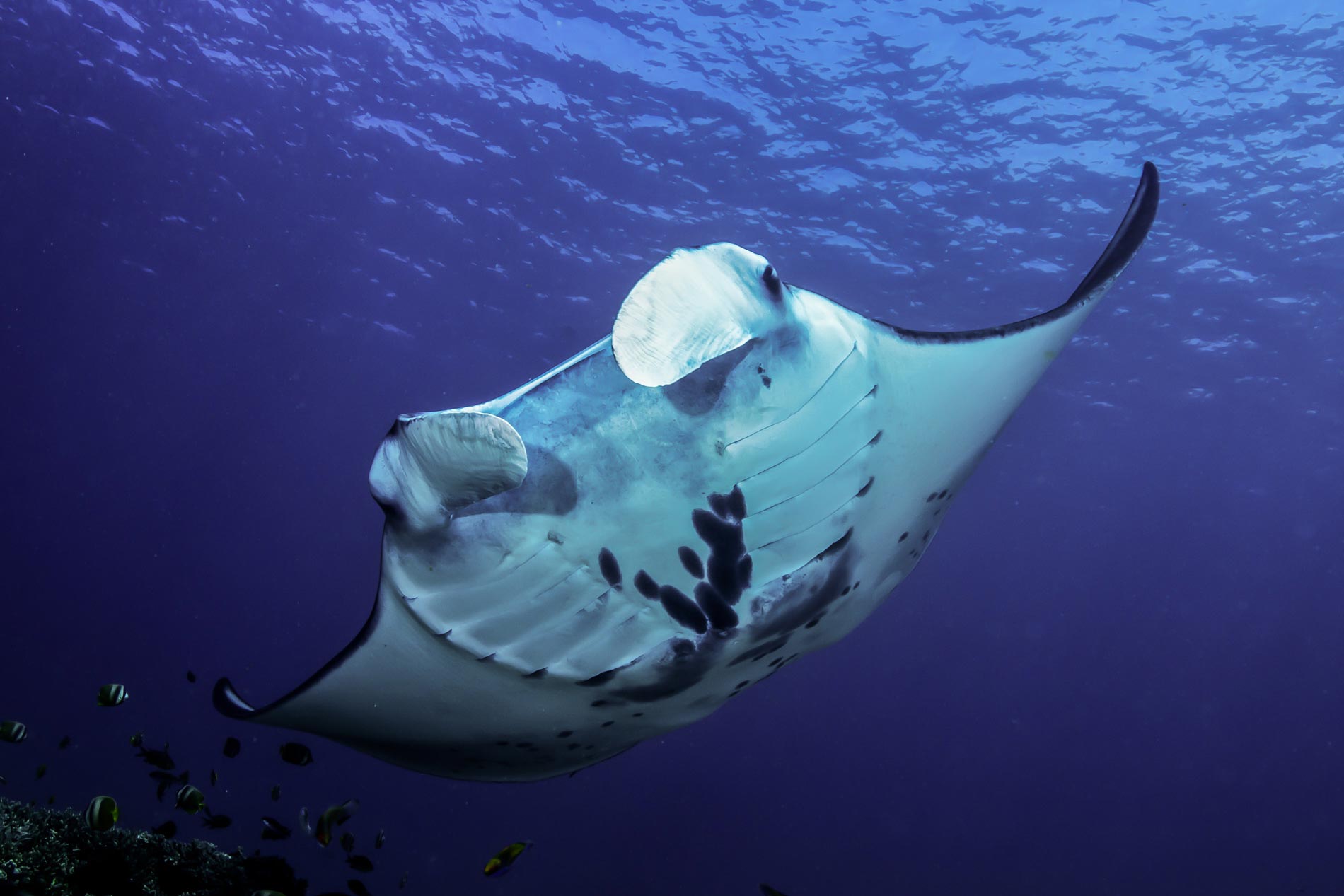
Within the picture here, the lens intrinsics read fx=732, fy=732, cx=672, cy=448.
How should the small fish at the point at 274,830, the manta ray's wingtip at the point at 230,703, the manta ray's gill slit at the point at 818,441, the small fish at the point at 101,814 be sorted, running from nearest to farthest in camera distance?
the manta ray's gill slit at the point at 818,441, the manta ray's wingtip at the point at 230,703, the small fish at the point at 101,814, the small fish at the point at 274,830

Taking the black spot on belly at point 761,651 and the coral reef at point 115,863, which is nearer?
the black spot on belly at point 761,651

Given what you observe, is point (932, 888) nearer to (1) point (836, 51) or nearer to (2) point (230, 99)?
(1) point (836, 51)

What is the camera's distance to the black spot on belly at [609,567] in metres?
1.76

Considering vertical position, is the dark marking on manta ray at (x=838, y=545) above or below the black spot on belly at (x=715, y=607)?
above

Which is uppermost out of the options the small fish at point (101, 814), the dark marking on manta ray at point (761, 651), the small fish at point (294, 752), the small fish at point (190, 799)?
the dark marking on manta ray at point (761, 651)

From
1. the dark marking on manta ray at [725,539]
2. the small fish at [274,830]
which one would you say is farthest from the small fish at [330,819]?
the dark marking on manta ray at [725,539]

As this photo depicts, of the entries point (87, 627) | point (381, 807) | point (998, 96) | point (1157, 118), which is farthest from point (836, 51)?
point (87, 627)

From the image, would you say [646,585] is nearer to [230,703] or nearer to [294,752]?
[230,703]

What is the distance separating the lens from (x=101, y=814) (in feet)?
11.2

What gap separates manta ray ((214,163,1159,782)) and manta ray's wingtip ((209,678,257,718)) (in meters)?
0.01

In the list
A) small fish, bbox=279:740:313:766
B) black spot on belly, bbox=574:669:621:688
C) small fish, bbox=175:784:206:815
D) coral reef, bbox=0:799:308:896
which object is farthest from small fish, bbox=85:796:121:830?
black spot on belly, bbox=574:669:621:688

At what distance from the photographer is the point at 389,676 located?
6.91 feet

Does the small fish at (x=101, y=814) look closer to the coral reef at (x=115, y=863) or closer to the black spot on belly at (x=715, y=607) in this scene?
the coral reef at (x=115, y=863)

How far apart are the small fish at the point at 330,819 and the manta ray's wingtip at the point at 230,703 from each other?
286 centimetres
